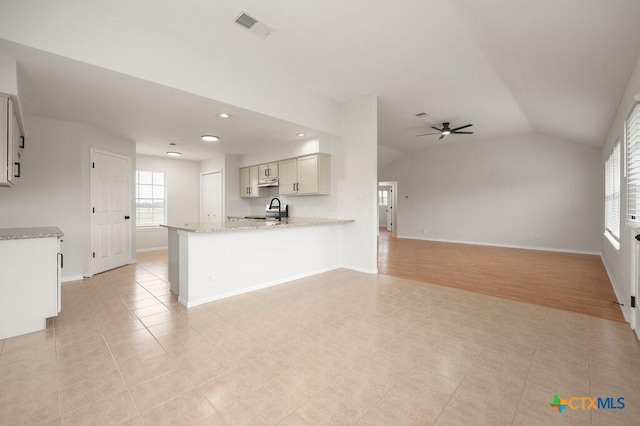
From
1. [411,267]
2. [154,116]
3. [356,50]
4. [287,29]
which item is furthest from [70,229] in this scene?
[411,267]

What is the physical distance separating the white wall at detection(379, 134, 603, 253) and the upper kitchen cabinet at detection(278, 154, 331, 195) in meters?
5.25

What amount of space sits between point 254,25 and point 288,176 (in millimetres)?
3363

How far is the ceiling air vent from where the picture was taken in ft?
8.94

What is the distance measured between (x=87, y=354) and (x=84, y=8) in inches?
118

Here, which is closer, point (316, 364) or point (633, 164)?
point (316, 364)

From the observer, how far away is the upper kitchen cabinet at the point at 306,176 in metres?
5.27

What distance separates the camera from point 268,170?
6566mm

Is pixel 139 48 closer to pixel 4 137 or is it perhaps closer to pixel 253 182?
pixel 4 137

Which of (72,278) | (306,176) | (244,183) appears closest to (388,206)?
(244,183)

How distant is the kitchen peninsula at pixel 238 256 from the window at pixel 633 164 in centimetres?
342

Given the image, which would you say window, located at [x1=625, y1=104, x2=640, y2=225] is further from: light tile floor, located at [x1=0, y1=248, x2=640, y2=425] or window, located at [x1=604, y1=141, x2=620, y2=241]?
window, located at [x1=604, y1=141, x2=620, y2=241]

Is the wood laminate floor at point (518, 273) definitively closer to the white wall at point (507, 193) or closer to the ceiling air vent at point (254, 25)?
the white wall at point (507, 193)

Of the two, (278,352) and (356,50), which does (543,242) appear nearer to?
(356,50)

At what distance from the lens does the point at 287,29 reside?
290 centimetres
